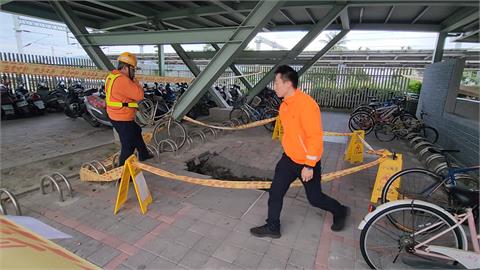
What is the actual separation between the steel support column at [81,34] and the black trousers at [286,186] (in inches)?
212

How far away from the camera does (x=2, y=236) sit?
106 cm

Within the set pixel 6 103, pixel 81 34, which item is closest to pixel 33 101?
pixel 6 103

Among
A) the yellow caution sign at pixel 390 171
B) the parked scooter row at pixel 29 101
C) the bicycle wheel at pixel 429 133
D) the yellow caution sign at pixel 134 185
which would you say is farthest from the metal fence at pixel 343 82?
Answer: the yellow caution sign at pixel 134 185

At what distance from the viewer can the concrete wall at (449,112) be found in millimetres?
4898

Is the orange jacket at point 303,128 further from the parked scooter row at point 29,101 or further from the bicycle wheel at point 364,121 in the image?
the parked scooter row at point 29,101

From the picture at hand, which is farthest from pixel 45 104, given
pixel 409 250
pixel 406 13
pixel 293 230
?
pixel 406 13

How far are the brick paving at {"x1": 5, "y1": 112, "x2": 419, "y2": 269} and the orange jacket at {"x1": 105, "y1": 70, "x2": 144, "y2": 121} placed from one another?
1074 millimetres

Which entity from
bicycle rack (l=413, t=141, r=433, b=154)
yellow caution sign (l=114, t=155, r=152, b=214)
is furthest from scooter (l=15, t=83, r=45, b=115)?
bicycle rack (l=413, t=141, r=433, b=154)

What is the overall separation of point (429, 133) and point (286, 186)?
614 cm

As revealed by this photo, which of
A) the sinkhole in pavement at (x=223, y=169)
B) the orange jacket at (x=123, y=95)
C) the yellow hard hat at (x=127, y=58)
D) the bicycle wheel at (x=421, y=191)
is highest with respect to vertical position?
the yellow hard hat at (x=127, y=58)

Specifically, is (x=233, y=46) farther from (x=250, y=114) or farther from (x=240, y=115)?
(x=240, y=115)

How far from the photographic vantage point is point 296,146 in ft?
8.38

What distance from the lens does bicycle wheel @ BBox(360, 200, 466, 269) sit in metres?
2.25

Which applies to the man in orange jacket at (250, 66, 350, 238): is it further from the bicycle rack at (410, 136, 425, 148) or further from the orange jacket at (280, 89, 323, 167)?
the bicycle rack at (410, 136, 425, 148)
